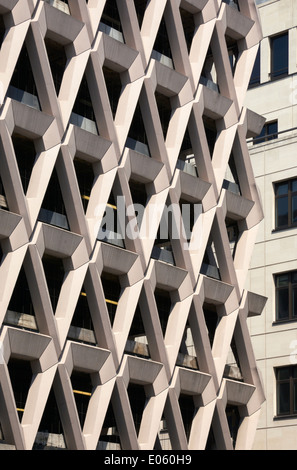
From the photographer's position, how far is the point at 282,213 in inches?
2788

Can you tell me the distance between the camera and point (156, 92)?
59531 mm

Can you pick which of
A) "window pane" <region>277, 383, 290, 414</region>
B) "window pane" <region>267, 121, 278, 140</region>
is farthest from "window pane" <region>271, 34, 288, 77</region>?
"window pane" <region>277, 383, 290, 414</region>

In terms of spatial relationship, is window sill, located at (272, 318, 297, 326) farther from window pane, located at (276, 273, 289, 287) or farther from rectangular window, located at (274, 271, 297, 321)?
window pane, located at (276, 273, 289, 287)

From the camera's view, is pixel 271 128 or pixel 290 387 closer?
pixel 290 387

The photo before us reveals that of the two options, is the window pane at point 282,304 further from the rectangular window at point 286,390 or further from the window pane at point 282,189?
the window pane at point 282,189

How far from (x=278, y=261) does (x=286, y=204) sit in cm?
369

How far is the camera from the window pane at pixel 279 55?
7662 centimetres

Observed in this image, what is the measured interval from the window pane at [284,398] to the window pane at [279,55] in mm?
21840

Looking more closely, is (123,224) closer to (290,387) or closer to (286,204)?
(286,204)

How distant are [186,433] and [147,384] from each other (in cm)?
624

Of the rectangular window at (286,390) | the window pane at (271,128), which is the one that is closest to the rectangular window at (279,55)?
the window pane at (271,128)

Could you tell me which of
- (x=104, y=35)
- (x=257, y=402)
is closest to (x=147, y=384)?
(x=257, y=402)

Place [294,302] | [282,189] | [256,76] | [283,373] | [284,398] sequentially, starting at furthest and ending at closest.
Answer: [256,76] → [282,189] → [294,302] → [283,373] → [284,398]

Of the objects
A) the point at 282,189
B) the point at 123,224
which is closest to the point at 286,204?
the point at 282,189
